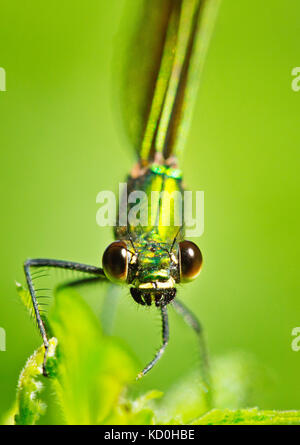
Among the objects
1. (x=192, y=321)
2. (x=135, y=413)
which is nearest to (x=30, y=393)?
A: (x=135, y=413)

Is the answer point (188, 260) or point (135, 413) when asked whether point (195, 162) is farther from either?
point (135, 413)

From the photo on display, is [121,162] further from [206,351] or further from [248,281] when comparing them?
[206,351]

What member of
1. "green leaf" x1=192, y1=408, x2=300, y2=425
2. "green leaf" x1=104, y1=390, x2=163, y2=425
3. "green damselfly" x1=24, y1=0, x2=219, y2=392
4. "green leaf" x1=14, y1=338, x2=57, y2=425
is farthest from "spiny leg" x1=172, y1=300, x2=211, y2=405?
"green leaf" x1=14, y1=338, x2=57, y2=425

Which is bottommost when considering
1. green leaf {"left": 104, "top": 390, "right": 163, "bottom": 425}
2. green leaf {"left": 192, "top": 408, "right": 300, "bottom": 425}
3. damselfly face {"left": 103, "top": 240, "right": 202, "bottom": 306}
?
green leaf {"left": 104, "top": 390, "right": 163, "bottom": 425}

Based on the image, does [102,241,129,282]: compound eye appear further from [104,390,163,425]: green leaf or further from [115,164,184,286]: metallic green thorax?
[104,390,163,425]: green leaf

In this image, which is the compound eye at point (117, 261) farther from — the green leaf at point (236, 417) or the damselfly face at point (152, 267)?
the green leaf at point (236, 417)

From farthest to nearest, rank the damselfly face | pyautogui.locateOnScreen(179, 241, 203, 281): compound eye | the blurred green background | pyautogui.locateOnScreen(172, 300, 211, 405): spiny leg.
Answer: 1. the blurred green background
2. pyautogui.locateOnScreen(172, 300, 211, 405): spiny leg
3. pyautogui.locateOnScreen(179, 241, 203, 281): compound eye
4. the damselfly face
